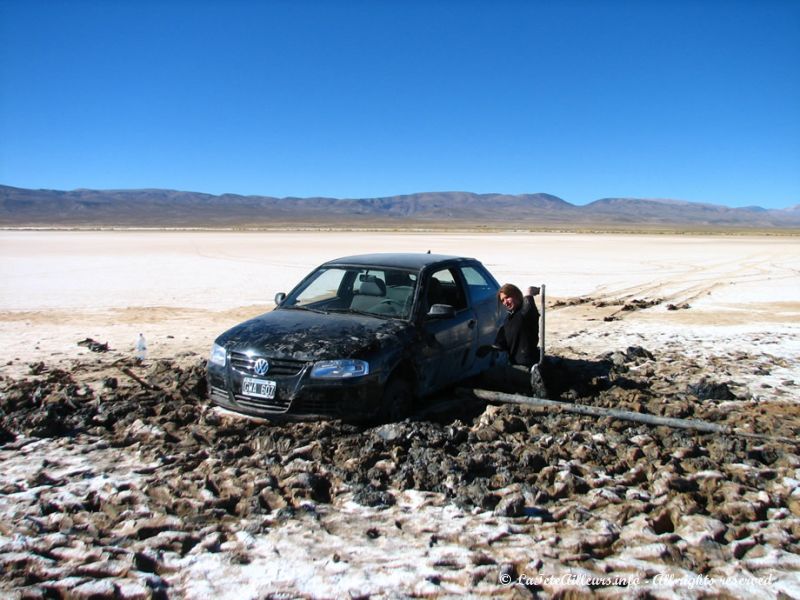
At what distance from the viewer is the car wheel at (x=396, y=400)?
5.73 metres

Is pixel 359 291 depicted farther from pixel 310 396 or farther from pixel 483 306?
pixel 310 396

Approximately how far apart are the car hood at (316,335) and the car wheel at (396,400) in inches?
14.0

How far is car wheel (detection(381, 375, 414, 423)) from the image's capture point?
5.73 meters

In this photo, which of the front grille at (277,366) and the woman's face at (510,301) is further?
the woman's face at (510,301)

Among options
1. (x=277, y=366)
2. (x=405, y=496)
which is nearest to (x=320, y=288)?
(x=277, y=366)

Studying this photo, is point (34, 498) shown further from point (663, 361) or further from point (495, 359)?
point (663, 361)

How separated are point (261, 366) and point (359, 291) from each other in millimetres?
1676

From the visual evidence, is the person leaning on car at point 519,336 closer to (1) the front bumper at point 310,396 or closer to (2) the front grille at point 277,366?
(1) the front bumper at point 310,396

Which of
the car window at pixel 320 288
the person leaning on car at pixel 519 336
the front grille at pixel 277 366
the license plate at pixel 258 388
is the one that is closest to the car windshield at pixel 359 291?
the car window at pixel 320 288

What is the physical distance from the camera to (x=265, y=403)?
18.4ft

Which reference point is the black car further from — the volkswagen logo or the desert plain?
the desert plain

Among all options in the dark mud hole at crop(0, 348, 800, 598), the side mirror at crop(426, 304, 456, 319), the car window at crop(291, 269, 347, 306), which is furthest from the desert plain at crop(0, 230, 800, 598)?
the car window at crop(291, 269, 347, 306)

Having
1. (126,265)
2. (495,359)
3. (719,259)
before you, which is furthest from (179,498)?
(719,259)

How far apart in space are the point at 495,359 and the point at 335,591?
4.78 metres
